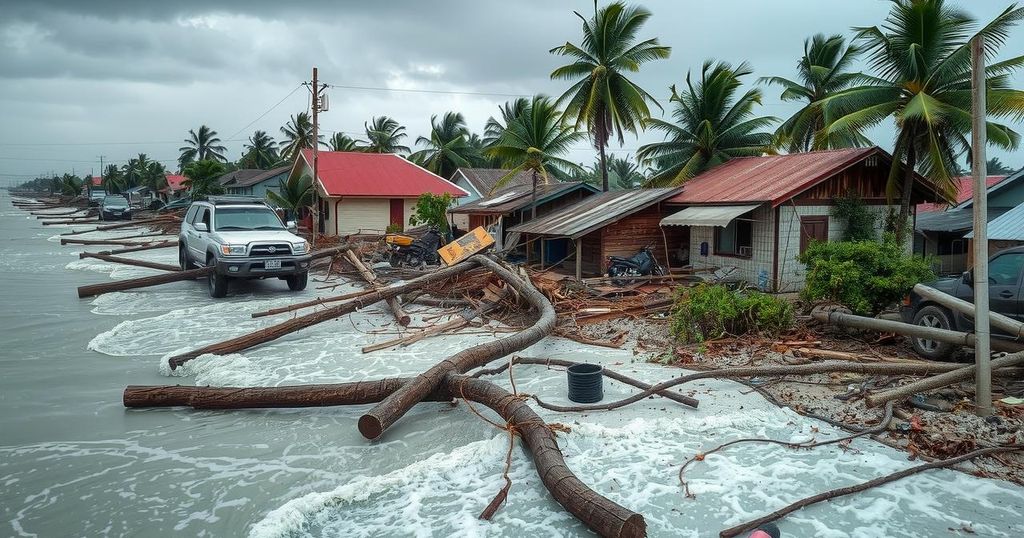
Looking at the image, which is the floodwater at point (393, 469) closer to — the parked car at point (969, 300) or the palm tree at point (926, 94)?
the parked car at point (969, 300)

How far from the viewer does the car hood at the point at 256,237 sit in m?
15.0

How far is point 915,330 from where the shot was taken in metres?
8.51

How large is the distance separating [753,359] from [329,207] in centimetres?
2720

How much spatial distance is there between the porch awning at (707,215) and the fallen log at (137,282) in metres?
11.8

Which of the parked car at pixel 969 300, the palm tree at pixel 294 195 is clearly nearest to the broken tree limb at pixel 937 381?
the parked car at pixel 969 300

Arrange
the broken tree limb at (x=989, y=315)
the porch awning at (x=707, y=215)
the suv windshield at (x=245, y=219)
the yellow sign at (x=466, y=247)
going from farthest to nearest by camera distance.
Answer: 1. the yellow sign at (x=466, y=247)
2. the suv windshield at (x=245, y=219)
3. the porch awning at (x=707, y=215)
4. the broken tree limb at (x=989, y=315)

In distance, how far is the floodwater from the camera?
5121 millimetres

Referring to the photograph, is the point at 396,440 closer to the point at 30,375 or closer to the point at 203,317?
the point at 30,375

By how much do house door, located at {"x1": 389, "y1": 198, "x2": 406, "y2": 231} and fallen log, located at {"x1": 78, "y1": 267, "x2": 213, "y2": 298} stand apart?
1820cm

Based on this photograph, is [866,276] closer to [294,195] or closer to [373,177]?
[294,195]

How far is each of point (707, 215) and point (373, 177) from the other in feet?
72.9

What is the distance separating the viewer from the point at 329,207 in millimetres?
33031

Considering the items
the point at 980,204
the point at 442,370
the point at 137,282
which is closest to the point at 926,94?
the point at 980,204

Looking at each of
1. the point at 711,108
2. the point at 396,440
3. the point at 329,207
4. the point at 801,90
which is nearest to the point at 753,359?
the point at 396,440
